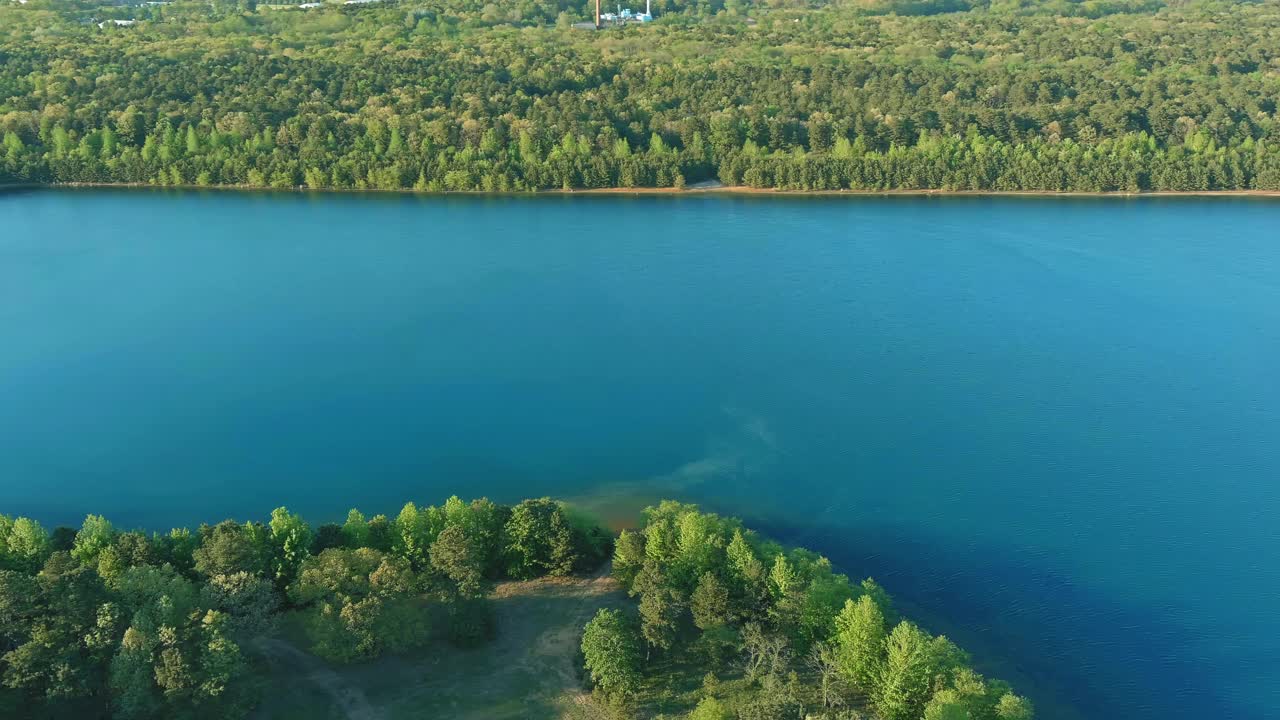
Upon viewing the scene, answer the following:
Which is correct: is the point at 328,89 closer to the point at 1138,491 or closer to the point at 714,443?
the point at 714,443

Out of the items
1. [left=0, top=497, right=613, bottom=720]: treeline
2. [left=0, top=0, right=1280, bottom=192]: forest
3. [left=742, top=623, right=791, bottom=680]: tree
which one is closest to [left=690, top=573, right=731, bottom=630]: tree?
[left=742, top=623, right=791, bottom=680]: tree

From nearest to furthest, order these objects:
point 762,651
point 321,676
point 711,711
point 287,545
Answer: point 711,711 → point 762,651 → point 321,676 → point 287,545

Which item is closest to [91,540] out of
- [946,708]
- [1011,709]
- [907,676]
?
[907,676]

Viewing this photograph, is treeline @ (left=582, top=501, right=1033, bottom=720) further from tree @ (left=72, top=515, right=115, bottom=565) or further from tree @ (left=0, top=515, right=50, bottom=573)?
tree @ (left=0, top=515, right=50, bottom=573)

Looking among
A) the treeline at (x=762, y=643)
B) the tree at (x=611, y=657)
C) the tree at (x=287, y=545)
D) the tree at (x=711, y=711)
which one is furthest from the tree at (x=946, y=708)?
the tree at (x=287, y=545)

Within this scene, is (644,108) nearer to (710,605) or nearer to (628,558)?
(628,558)

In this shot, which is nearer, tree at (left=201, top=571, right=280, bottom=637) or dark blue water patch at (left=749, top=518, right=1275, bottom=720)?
Result: tree at (left=201, top=571, right=280, bottom=637)
